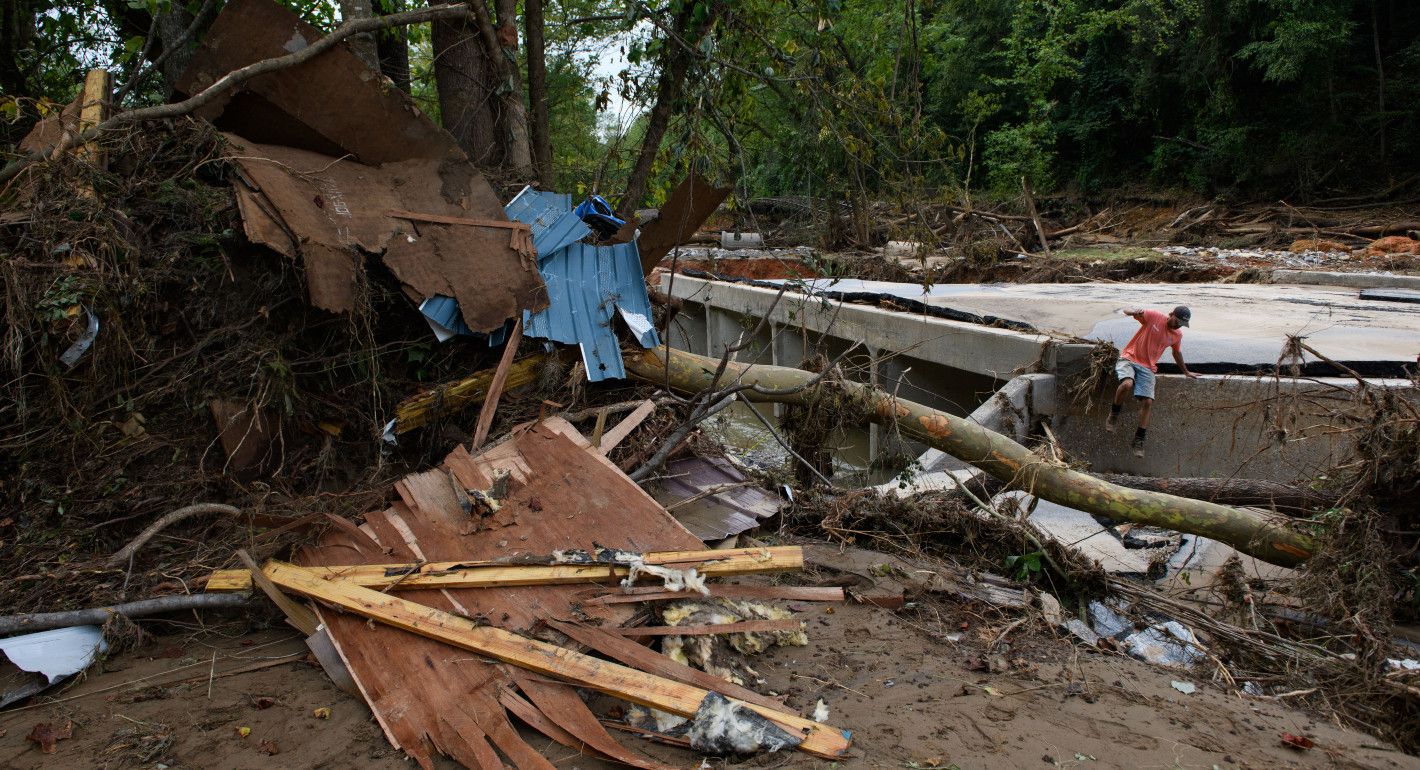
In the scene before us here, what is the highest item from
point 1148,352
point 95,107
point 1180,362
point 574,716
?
point 95,107

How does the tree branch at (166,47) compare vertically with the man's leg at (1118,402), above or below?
above

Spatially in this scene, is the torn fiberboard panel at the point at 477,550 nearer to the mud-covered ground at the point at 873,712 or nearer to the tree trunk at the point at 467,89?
the mud-covered ground at the point at 873,712

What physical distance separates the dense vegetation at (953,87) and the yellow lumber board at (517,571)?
342 centimetres

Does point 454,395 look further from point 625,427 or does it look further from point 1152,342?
point 1152,342

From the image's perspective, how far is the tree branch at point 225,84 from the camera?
4.24 meters

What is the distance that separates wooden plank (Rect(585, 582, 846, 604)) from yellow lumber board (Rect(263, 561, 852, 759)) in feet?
1.16

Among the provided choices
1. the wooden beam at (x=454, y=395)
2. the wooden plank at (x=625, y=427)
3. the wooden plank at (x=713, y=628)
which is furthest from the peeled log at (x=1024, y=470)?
the wooden plank at (x=713, y=628)

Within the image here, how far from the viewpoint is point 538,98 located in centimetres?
664

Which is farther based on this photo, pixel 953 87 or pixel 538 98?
pixel 953 87

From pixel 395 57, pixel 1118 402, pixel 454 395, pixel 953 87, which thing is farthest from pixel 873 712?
pixel 953 87

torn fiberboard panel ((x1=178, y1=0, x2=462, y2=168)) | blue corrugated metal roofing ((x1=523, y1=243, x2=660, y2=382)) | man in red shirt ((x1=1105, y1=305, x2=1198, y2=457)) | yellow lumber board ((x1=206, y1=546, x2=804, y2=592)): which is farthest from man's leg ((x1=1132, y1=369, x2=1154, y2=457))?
torn fiberboard panel ((x1=178, y1=0, x2=462, y2=168))

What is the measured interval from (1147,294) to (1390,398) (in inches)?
292

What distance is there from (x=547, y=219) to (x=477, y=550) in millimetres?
2520

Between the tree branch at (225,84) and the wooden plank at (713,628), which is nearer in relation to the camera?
the wooden plank at (713,628)
